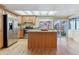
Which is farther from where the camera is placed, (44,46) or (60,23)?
(60,23)

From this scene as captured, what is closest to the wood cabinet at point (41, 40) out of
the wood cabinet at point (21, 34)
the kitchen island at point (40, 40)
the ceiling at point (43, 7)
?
the kitchen island at point (40, 40)

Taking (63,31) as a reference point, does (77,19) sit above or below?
above

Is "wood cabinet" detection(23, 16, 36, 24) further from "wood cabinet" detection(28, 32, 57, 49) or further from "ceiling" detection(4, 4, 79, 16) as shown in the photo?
"wood cabinet" detection(28, 32, 57, 49)

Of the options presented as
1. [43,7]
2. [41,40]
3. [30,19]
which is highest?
[43,7]

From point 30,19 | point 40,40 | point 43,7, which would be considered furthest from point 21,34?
point 43,7

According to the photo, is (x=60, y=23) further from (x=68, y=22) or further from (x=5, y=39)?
(x=5, y=39)

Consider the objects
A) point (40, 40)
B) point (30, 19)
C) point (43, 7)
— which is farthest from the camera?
point (30, 19)

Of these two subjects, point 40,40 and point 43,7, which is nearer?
point 43,7

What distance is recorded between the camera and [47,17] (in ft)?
50.0

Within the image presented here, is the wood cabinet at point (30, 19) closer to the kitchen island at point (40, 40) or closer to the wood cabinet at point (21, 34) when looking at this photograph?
the wood cabinet at point (21, 34)

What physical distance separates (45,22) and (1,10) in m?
8.03

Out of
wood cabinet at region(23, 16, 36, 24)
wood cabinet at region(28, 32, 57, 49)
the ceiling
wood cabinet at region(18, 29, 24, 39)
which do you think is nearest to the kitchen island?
wood cabinet at region(28, 32, 57, 49)

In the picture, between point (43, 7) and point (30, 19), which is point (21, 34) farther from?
point (43, 7)
